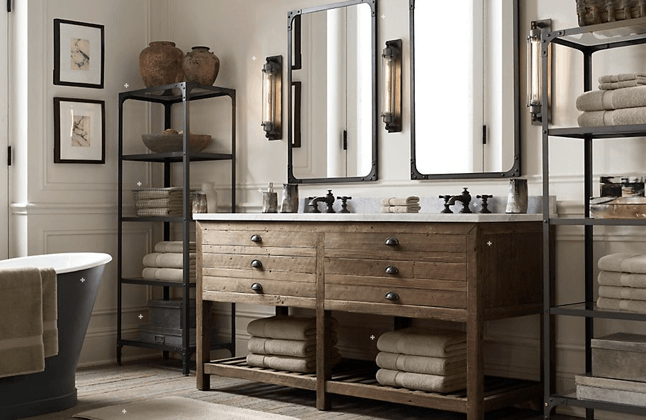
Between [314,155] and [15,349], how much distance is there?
1.88 meters

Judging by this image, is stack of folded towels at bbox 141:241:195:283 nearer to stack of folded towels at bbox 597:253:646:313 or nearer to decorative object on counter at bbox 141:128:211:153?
decorative object on counter at bbox 141:128:211:153

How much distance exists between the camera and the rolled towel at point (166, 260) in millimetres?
5109

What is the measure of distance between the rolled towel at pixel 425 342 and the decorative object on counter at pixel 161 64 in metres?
2.23

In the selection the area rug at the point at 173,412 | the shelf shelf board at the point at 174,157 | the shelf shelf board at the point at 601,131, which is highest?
the shelf shelf board at the point at 174,157

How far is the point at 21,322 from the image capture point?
3.67 meters

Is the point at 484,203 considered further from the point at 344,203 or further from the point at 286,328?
the point at 286,328

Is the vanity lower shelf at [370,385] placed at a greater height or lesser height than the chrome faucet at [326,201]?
lesser

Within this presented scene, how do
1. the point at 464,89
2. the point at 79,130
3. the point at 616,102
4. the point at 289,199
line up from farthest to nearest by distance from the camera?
the point at 79,130 < the point at 289,199 < the point at 464,89 < the point at 616,102

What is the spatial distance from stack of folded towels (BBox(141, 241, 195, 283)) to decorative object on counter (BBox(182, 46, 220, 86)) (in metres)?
0.94

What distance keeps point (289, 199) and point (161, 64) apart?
1.24 meters

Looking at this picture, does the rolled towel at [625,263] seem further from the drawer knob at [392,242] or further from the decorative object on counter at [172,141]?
the decorative object on counter at [172,141]

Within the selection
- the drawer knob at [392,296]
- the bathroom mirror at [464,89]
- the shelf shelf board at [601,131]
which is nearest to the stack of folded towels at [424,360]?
the drawer knob at [392,296]

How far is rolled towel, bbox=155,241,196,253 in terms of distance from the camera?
16.9ft

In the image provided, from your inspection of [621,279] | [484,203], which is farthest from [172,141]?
[621,279]
